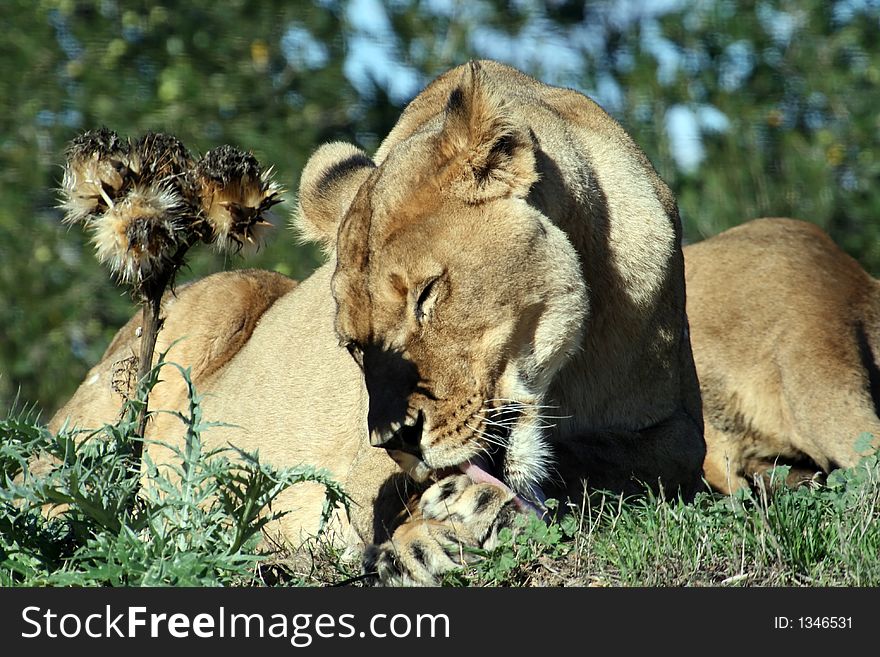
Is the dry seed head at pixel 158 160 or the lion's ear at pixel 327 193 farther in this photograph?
the lion's ear at pixel 327 193

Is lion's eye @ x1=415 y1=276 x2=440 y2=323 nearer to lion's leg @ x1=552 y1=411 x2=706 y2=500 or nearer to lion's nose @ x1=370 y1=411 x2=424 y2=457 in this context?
lion's nose @ x1=370 y1=411 x2=424 y2=457

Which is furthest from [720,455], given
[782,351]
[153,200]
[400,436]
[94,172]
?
[94,172]

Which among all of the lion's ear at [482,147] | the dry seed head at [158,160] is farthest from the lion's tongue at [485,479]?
the dry seed head at [158,160]

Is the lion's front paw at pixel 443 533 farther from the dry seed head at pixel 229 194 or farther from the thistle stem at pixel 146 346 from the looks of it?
the dry seed head at pixel 229 194

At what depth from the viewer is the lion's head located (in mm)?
3287

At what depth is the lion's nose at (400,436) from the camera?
3223 millimetres

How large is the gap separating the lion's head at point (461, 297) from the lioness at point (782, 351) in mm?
2237

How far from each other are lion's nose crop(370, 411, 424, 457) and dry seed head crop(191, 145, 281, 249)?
643 millimetres

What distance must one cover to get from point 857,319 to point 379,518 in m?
2.92

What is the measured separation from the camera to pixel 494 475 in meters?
3.57
